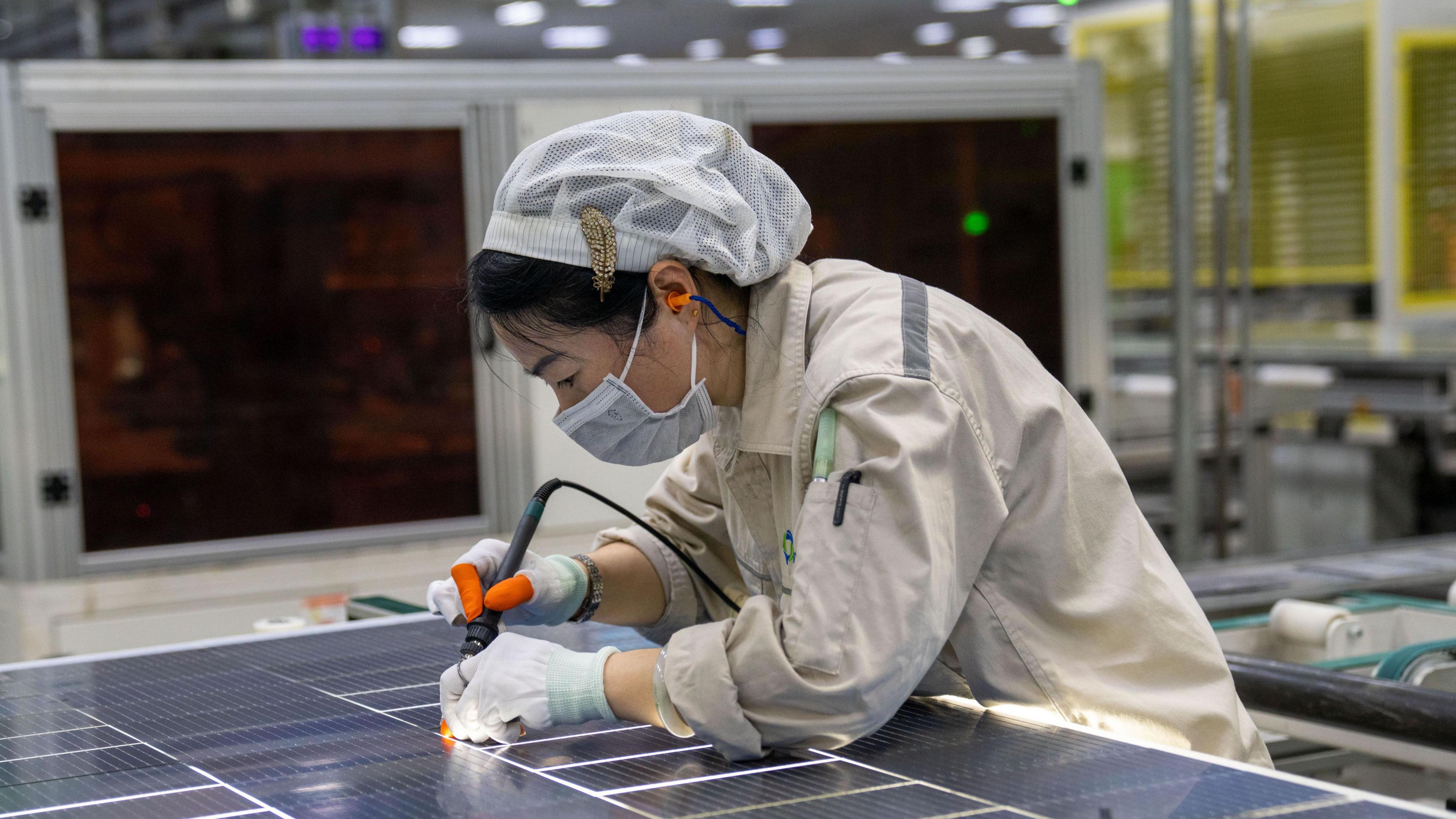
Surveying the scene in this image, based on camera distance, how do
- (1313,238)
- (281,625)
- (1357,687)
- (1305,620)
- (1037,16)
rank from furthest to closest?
(1037,16)
(1313,238)
(1305,620)
(281,625)
(1357,687)

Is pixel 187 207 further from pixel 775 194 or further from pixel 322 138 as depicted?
pixel 775 194

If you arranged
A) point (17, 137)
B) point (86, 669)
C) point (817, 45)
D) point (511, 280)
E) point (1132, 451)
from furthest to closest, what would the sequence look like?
point (817, 45), point (1132, 451), point (17, 137), point (86, 669), point (511, 280)

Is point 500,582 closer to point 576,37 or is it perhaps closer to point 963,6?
point 963,6

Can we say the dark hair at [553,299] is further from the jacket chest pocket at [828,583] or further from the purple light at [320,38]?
the purple light at [320,38]

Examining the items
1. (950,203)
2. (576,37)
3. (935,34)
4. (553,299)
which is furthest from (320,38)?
(935,34)

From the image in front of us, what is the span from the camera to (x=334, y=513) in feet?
10.1

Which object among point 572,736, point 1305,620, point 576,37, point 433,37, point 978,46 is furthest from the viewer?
point 978,46

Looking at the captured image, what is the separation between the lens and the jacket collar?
1.24 meters

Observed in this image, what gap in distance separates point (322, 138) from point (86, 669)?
66.8 inches

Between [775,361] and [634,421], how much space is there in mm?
174

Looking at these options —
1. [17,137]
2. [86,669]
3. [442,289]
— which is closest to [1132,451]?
[442,289]

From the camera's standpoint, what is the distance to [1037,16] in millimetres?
12203

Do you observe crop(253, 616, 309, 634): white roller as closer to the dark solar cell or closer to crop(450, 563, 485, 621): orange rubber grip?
crop(450, 563, 485, 621): orange rubber grip

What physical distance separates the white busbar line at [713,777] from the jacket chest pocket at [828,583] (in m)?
0.10
